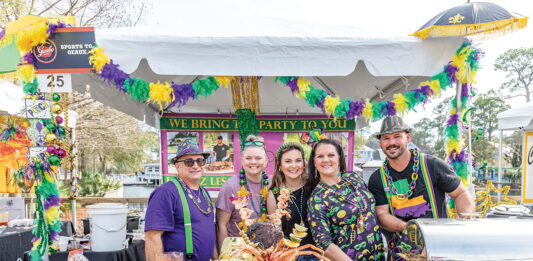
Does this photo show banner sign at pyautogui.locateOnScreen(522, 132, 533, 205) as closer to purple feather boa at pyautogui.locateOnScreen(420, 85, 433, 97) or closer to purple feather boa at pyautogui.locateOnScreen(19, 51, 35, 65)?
purple feather boa at pyautogui.locateOnScreen(420, 85, 433, 97)

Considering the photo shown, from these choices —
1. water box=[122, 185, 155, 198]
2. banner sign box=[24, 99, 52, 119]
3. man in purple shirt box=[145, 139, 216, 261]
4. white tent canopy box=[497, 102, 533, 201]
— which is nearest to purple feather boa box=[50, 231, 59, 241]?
banner sign box=[24, 99, 52, 119]

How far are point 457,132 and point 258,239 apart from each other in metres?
2.59

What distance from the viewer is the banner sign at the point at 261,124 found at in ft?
19.3

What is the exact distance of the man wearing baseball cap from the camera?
8.11 ft

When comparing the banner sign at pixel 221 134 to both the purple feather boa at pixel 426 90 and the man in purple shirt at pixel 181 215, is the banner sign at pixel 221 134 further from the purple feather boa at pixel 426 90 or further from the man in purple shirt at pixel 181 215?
the man in purple shirt at pixel 181 215

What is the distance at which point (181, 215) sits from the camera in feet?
7.47

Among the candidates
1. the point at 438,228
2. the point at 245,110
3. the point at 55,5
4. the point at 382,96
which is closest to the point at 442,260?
the point at 438,228

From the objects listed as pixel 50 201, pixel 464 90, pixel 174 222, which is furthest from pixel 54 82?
pixel 464 90

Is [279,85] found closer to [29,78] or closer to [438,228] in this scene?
[29,78]

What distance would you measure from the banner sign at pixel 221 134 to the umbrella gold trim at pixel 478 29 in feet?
9.73

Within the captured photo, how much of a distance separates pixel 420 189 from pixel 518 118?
18.9 feet

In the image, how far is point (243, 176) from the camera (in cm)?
281

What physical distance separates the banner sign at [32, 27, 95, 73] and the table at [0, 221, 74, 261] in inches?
92.3

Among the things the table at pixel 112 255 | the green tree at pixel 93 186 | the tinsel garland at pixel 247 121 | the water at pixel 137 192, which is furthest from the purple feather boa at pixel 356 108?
the water at pixel 137 192
